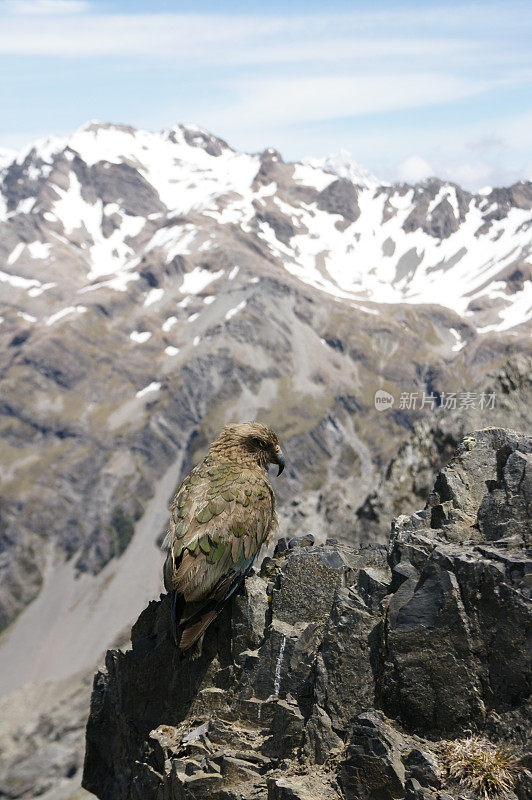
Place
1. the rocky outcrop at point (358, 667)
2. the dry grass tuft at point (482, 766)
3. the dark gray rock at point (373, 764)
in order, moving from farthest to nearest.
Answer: the rocky outcrop at point (358, 667), the dark gray rock at point (373, 764), the dry grass tuft at point (482, 766)

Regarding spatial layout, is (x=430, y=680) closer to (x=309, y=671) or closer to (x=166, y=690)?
(x=309, y=671)

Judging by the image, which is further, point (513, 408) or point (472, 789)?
point (513, 408)

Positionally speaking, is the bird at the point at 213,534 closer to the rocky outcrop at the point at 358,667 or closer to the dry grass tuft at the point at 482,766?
the rocky outcrop at the point at 358,667

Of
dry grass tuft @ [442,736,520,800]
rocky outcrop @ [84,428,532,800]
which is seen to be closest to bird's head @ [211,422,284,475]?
rocky outcrop @ [84,428,532,800]

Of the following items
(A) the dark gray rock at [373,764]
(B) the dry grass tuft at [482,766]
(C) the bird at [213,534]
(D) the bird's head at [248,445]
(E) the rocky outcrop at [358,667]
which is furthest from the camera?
(D) the bird's head at [248,445]

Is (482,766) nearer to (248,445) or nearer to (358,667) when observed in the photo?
(358,667)

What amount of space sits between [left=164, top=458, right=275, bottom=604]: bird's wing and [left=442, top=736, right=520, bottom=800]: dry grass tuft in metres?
5.44

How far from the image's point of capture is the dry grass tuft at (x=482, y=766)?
991 cm

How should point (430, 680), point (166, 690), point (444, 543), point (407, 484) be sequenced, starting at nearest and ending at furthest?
point (430, 680) → point (444, 543) → point (166, 690) → point (407, 484)

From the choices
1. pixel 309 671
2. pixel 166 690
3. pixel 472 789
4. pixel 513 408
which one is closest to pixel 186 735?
pixel 166 690

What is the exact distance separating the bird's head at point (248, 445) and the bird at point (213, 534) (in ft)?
0.08

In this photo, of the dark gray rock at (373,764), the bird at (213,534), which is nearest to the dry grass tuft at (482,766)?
the dark gray rock at (373,764)

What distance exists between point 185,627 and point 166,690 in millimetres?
2522

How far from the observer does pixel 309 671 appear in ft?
43.5
